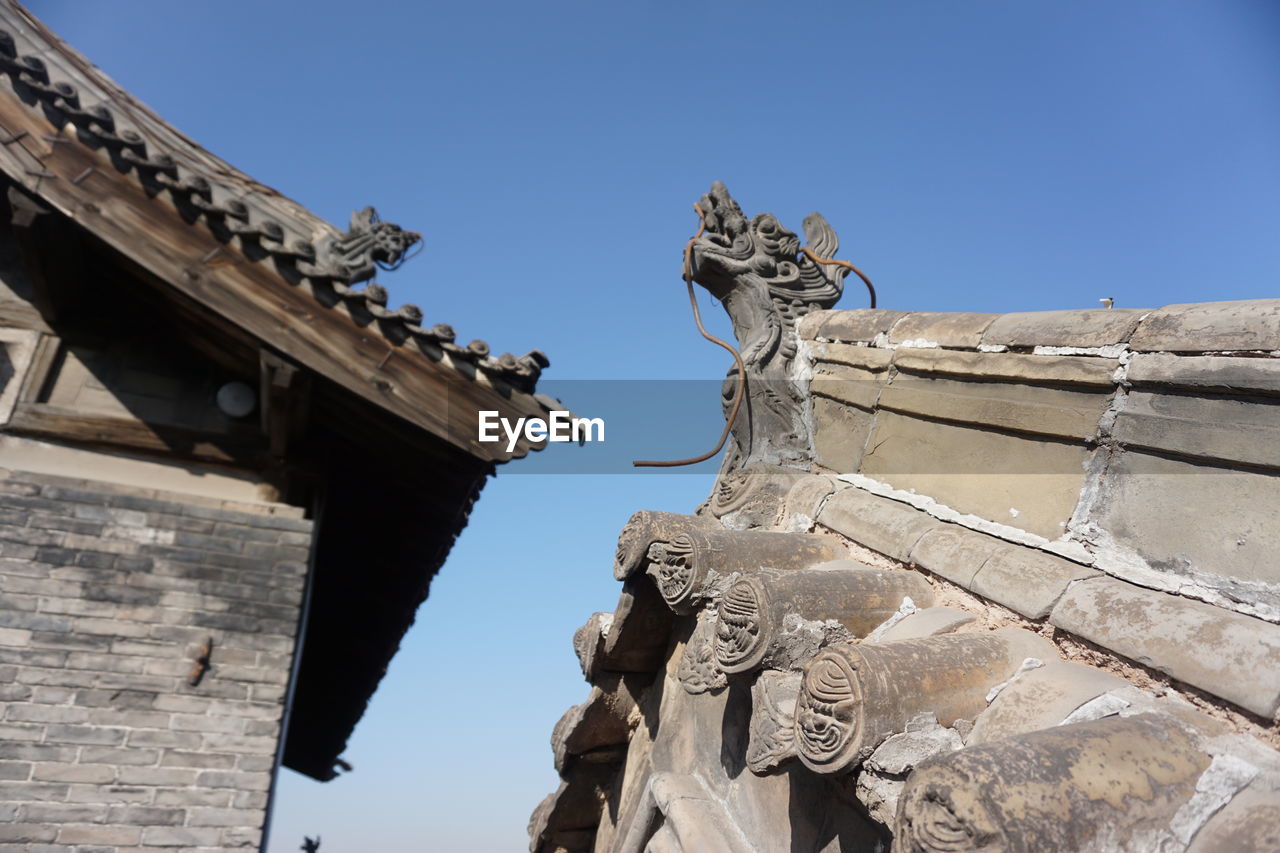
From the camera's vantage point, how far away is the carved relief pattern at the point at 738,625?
6.78 feet

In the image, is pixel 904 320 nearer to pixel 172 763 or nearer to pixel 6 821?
pixel 172 763

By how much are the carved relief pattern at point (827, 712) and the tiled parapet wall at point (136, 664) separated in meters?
3.52

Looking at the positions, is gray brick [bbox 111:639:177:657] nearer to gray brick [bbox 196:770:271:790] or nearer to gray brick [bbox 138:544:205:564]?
gray brick [bbox 138:544:205:564]

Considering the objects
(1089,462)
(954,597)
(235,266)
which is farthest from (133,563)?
(1089,462)

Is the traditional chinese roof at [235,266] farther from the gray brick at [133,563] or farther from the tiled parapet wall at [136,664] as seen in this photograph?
the gray brick at [133,563]

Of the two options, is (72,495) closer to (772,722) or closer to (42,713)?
(42,713)

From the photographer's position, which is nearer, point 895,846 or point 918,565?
point 895,846

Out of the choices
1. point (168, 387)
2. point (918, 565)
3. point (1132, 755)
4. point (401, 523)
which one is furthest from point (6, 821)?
point (1132, 755)

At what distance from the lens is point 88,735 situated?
425 centimetres

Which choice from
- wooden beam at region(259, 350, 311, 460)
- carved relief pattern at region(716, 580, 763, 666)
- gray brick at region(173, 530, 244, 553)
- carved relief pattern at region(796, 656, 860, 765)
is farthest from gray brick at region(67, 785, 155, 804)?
carved relief pattern at region(796, 656, 860, 765)

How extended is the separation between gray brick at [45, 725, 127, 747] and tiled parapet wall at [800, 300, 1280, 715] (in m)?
3.49

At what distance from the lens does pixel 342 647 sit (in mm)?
8102

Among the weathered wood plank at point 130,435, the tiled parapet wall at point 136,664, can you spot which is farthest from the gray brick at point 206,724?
the weathered wood plank at point 130,435

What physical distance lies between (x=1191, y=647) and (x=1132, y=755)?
352mm
